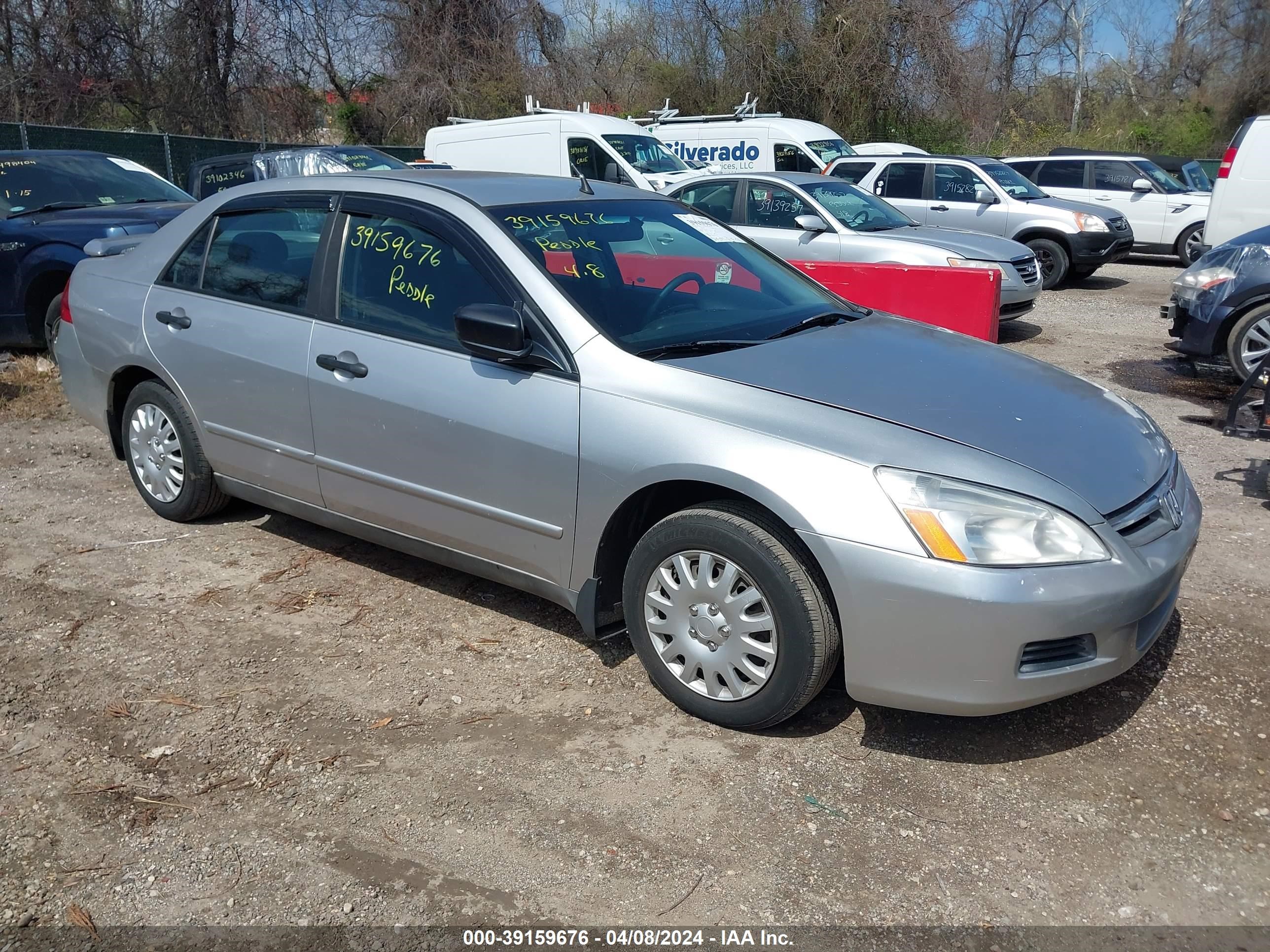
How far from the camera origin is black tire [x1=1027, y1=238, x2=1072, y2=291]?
571 inches

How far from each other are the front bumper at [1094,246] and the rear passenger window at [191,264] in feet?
40.0

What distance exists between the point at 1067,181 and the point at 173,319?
15.9 m

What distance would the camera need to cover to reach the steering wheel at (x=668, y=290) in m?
3.98

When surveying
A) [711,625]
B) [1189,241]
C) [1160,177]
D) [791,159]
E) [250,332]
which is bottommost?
[711,625]

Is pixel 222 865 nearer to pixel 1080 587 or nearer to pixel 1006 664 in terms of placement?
pixel 1006 664

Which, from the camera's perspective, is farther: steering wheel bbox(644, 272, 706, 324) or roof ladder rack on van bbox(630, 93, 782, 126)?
roof ladder rack on van bbox(630, 93, 782, 126)


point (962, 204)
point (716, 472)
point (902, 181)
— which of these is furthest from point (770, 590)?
point (902, 181)

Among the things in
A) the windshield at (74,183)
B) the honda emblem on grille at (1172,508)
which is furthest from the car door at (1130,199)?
the honda emblem on grille at (1172,508)

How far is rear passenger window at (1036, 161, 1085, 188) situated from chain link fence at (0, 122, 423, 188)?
11847mm

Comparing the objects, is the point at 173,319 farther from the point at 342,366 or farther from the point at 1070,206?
the point at 1070,206

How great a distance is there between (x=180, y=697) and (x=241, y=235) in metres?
2.11

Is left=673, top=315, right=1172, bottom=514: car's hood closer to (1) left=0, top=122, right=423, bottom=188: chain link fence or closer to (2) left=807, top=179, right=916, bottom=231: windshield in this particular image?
(2) left=807, top=179, right=916, bottom=231: windshield

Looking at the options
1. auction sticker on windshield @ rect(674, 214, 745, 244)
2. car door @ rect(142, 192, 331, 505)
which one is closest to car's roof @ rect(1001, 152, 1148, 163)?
auction sticker on windshield @ rect(674, 214, 745, 244)

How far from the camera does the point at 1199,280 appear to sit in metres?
8.49
